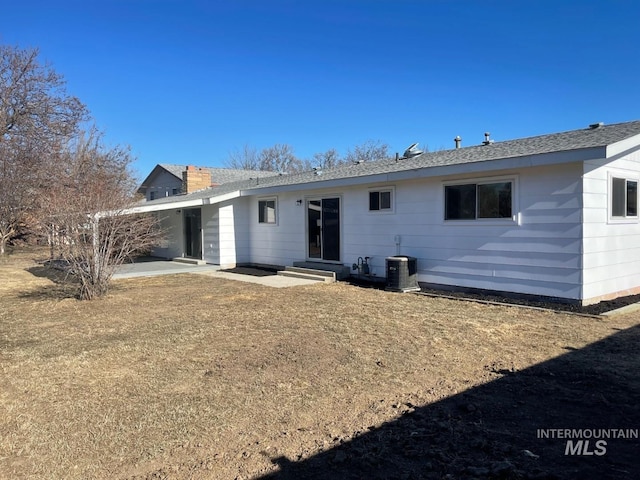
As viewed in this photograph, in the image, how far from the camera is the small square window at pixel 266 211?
15.1m

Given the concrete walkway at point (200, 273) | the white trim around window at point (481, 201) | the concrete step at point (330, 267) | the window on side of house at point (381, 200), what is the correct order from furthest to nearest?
the concrete step at point (330, 267) < the concrete walkway at point (200, 273) < the window on side of house at point (381, 200) < the white trim around window at point (481, 201)

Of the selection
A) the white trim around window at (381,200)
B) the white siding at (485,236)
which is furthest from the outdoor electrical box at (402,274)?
the white trim around window at (381,200)

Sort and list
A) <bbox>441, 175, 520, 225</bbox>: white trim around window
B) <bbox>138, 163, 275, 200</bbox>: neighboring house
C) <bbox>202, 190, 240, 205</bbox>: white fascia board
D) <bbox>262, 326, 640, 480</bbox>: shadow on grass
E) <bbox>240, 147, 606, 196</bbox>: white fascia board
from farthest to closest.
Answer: <bbox>138, 163, 275, 200</bbox>: neighboring house → <bbox>202, 190, 240, 205</bbox>: white fascia board → <bbox>441, 175, 520, 225</bbox>: white trim around window → <bbox>240, 147, 606, 196</bbox>: white fascia board → <bbox>262, 326, 640, 480</bbox>: shadow on grass

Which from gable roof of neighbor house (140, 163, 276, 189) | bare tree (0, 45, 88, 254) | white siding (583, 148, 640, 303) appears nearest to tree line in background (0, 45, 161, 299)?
bare tree (0, 45, 88, 254)

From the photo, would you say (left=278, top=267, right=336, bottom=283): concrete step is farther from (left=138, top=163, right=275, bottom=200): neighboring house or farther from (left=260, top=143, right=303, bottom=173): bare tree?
(left=260, top=143, right=303, bottom=173): bare tree

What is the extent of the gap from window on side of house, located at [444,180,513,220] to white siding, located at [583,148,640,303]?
132 cm

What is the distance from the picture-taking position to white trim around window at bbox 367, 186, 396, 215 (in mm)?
10992

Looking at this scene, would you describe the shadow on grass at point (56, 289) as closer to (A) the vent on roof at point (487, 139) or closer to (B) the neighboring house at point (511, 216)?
(B) the neighboring house at point (511, 216)

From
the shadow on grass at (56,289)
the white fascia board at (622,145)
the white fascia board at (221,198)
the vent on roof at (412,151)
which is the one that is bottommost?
the shadow on grass at (56,289)

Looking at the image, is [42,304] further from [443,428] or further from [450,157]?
[450,157]

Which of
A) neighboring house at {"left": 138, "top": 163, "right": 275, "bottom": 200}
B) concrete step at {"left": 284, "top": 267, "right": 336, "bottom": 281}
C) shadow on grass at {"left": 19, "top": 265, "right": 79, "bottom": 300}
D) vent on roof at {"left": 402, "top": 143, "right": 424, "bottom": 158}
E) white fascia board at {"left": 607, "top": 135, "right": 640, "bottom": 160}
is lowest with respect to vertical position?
shadow on grass at {"left": 19, "top": 265, "right": 79, "bottom": 300}

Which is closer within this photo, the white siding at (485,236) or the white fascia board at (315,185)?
the white siding at (485,236)

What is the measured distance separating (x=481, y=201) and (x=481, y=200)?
2 centimetres

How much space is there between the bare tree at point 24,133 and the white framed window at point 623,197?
77.4ft
